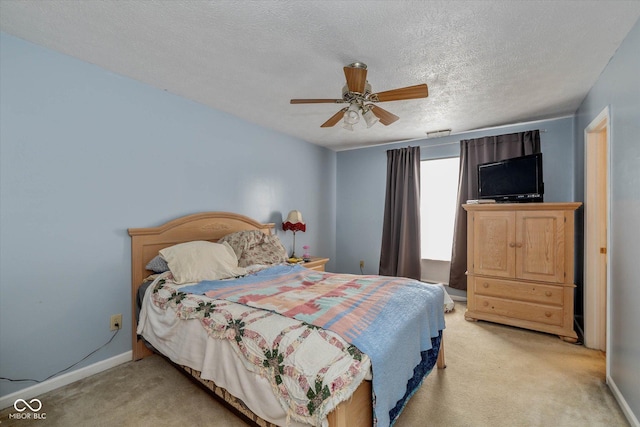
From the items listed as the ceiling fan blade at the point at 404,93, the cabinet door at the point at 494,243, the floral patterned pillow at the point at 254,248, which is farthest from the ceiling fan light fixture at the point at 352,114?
the cabinet door at the point at 494,243

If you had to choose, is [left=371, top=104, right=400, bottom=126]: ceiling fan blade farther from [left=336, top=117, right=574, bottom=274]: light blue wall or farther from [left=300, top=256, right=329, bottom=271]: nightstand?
[left=336, top=117, right=574, bottom=274]: light blue wall

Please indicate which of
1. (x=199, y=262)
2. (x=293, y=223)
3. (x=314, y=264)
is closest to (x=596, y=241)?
(x=314, y=264)

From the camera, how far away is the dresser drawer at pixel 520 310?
9.85 feet

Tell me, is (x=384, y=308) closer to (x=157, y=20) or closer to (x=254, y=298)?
(x=254, y=298)

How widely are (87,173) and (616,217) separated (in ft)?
13.1

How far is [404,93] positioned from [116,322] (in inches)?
117

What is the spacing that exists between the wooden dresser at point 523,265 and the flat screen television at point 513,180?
0.72ft

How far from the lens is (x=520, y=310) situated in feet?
10.4

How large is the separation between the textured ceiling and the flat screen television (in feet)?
2.30

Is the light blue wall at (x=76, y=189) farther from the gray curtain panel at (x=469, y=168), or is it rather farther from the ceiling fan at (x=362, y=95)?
the gray curtain panel at (x=469, y=168)

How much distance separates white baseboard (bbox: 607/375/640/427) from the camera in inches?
66.8

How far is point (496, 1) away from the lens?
63.6 inches

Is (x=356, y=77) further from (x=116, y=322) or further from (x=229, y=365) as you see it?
(x=116, y=322)

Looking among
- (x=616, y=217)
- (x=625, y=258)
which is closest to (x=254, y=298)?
(x=625, y=258)
